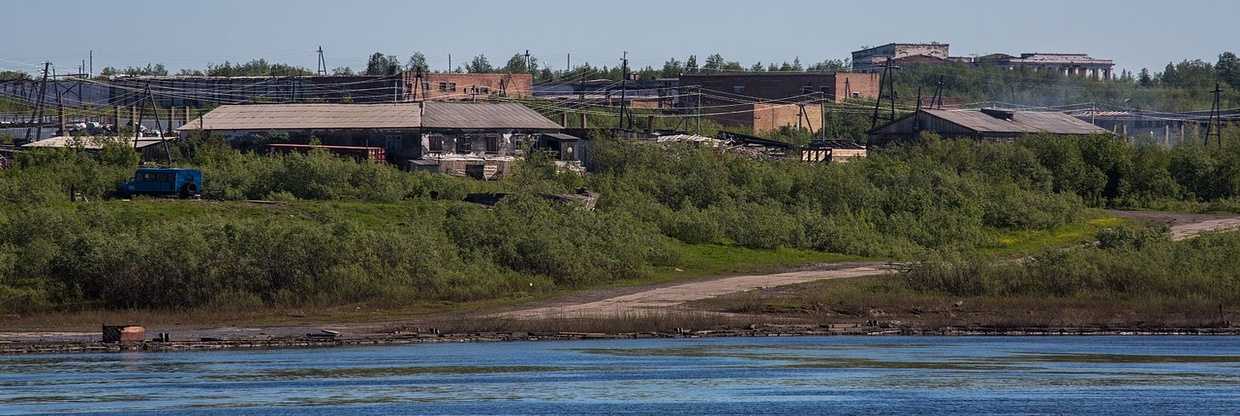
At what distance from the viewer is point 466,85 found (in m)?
125

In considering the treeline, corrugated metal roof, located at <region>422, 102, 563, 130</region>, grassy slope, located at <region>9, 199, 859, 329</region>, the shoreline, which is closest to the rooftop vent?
the treeline

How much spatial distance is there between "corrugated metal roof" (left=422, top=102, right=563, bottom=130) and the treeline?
15.4 feet

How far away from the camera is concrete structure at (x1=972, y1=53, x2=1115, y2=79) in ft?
599

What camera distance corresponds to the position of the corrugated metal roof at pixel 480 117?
8519 centimetres

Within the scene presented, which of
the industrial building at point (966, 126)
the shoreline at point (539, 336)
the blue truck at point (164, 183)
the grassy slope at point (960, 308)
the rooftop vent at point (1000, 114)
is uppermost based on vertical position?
the rooftop vent at point (1000, 114)

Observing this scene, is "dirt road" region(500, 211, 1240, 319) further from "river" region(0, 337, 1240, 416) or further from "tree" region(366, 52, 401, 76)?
"tree" region(366, 52, 401, 76)

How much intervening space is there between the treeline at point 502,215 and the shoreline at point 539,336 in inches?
224

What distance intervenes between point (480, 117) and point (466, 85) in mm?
37626

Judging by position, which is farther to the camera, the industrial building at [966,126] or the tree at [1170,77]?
the tree at [1170,77]

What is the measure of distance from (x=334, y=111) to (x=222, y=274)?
3761 cm

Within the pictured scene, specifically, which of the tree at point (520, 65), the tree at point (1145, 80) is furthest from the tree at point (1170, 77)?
the tree at point (520, 65)

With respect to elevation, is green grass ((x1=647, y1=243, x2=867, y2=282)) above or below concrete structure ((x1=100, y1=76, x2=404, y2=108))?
below

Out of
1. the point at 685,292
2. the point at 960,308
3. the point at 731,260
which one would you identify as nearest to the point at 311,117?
the point at 731,260

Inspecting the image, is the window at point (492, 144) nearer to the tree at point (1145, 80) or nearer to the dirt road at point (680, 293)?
the dirt road at point (680, 293)
